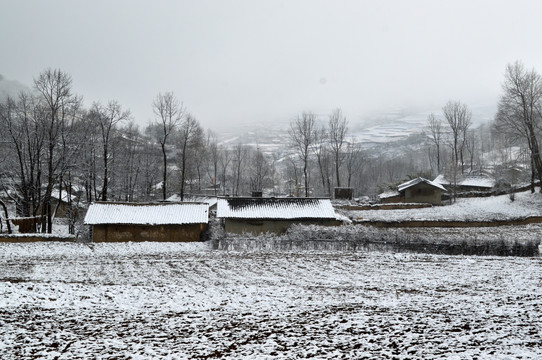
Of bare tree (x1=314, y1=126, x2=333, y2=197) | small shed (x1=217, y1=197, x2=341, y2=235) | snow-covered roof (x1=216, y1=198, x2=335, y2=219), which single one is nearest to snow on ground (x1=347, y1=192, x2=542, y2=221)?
snow-covered roof (x1=216, y1=198, x2=335, y2=219)

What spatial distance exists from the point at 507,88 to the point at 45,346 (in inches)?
2129

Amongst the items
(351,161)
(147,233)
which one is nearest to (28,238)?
(147,233)

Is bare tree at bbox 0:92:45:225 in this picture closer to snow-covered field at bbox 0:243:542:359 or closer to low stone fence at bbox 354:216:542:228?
snow-covered field at bbox 0:243:542:359

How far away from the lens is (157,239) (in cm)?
3684

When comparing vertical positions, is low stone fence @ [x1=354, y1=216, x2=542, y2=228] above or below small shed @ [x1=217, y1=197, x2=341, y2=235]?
below

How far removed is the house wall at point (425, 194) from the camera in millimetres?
56688

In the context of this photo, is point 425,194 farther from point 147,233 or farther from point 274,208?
point 147,233

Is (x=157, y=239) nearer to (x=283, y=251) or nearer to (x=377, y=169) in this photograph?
(x=283, y=251)

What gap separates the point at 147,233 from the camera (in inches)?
1444

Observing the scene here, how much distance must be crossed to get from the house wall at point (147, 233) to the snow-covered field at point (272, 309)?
10.1m

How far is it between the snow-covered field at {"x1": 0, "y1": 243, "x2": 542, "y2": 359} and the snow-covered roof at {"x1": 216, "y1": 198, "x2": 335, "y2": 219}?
46.2ft

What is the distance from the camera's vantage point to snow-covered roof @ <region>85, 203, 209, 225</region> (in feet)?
119

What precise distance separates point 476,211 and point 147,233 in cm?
3573

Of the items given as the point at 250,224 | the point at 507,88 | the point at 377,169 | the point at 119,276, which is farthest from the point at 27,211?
the point at 377,169
